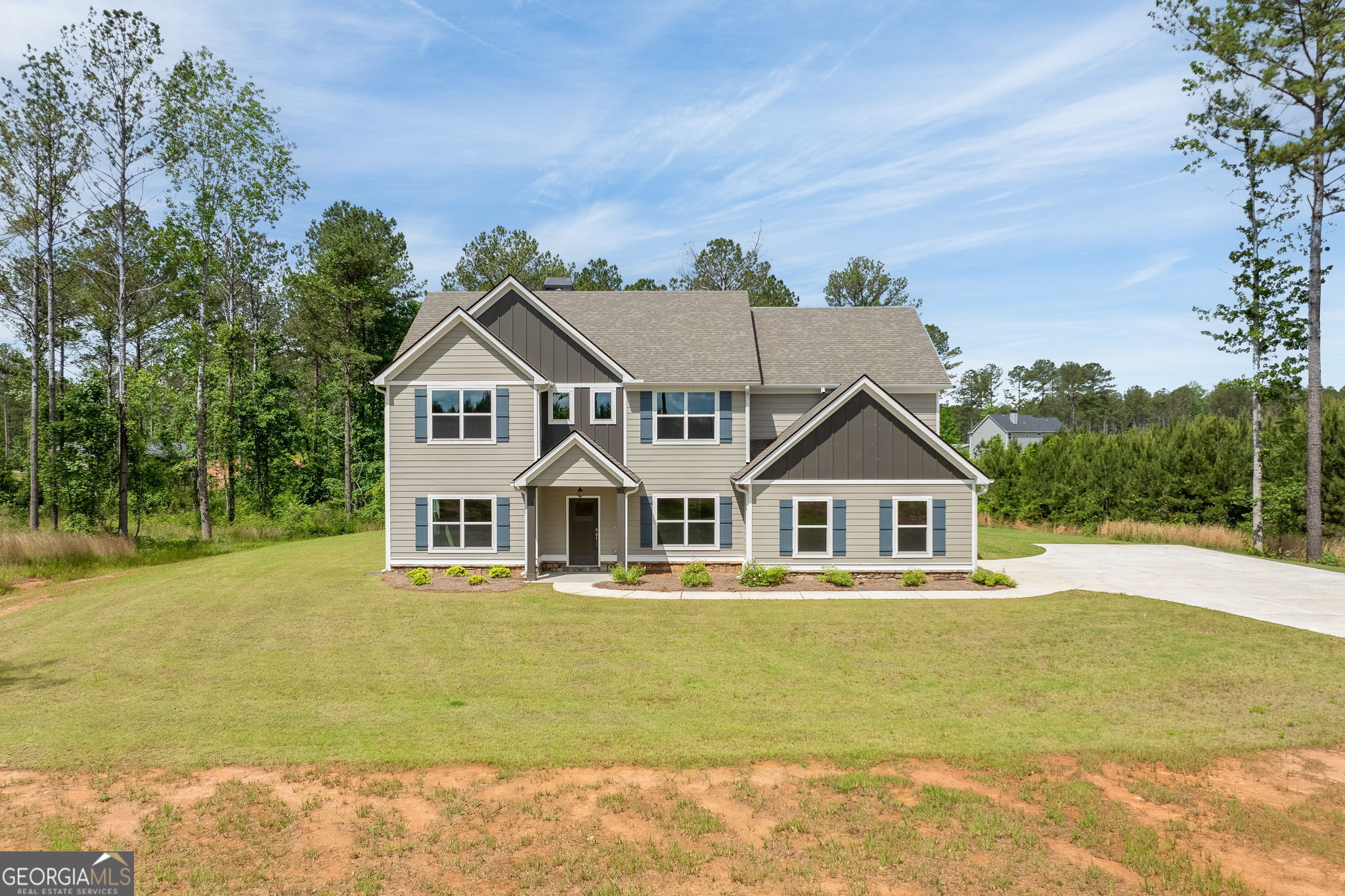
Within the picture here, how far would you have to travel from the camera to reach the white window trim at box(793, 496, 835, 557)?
63.1 ft

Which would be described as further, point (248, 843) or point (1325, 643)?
point (1325, 643)

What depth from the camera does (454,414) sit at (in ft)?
66.5

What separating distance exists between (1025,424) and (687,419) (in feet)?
268

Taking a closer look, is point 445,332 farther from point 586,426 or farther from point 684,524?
point 684,524

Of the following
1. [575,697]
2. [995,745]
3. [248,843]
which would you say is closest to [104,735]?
[248,843]

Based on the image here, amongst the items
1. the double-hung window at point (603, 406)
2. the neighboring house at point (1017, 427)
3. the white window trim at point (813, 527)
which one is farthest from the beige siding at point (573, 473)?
the neighboring house at point (1017, 427)

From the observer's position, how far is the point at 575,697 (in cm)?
1012

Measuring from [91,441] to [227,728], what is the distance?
69.9ft

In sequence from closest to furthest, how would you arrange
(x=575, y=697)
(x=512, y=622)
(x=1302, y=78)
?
1. (x=575, y=697)
2. (x=512, y=622)
3. (x=1302, y=78)

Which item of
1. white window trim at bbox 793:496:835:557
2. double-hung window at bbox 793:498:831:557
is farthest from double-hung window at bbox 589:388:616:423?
double-hung window at bbox 793:498:831:557

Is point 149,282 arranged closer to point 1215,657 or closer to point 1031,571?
point 1031,571

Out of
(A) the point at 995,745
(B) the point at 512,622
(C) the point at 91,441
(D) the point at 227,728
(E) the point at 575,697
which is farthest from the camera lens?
(C) the point at 91,441

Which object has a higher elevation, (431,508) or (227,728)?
(431,508)

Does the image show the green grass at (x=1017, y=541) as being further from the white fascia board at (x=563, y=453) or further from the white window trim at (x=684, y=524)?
the white fascia board at (x=563, y=453)
